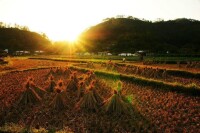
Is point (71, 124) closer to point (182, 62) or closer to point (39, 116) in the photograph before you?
point (39, 116)

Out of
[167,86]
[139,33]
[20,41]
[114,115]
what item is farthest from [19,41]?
[114,115]

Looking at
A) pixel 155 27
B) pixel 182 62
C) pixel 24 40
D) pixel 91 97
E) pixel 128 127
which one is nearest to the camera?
pixel 128 127

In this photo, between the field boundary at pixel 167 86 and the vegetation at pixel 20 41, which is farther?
the vegetation at pixel 20 41

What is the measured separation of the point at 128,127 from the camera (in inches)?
437

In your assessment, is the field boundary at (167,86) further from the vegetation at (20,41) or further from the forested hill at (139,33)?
the vegetation at (20,41)

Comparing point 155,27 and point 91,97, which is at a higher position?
point 155,27

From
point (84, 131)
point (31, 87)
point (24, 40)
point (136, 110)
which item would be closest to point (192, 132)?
point (136, 110)

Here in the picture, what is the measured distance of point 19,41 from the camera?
138m

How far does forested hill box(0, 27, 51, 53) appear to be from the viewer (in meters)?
129

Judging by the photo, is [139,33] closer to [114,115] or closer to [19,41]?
[19,41]

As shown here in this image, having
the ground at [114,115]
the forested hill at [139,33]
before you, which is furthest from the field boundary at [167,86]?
the forested hill at [139,33]

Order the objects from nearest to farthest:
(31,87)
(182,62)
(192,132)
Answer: (192,132)
(31,87)
(182,62)

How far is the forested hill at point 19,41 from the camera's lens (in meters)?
129

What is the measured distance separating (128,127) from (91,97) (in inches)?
147
